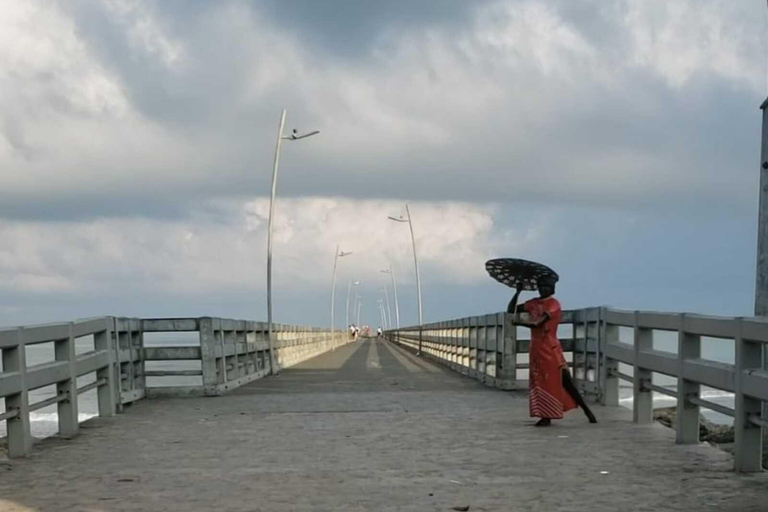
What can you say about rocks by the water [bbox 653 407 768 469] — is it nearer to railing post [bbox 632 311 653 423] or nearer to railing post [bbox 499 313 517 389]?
railing post [bbox 632 311 653 423]

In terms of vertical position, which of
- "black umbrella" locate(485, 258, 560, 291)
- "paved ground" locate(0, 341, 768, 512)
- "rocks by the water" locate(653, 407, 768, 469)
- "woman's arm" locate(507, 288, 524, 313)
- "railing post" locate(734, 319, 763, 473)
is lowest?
"rocks by the water" locate(653, 407, 768, 469)

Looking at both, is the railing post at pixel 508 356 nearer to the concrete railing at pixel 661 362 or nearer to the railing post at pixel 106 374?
the concrete railing at pixel 661 362

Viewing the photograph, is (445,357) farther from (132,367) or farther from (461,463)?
(461,463)

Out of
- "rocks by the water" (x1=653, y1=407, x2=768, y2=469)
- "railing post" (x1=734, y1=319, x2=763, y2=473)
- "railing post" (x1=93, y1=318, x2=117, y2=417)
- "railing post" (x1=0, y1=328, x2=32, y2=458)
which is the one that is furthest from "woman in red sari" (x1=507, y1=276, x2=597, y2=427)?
"railing post" (x1=0, y1=328, x2=32, y2=458)

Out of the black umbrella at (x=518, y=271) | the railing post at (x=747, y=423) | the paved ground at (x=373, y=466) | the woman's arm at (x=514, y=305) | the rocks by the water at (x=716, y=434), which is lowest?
the rocks by the water at (x=716, y=434)

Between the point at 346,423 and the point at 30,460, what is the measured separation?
3.84 m

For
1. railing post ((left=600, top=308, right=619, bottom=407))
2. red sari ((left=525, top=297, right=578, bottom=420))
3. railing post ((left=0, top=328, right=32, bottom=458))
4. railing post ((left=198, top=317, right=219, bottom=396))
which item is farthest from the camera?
railing post ((left=198, top=317, right=219, bottom=396))

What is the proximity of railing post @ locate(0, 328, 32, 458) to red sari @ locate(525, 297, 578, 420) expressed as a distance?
5.01m

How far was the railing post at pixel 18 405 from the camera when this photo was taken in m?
9.07

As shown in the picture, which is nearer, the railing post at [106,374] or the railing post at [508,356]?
the railing post at [106,374]

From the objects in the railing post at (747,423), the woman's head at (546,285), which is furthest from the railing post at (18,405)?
the railing post at (747,423)

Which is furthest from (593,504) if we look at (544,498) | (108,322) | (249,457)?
(108,322)

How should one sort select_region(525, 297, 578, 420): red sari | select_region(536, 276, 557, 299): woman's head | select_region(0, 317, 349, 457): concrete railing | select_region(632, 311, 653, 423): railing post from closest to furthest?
select_region(0, 317, 349, 457): concrete railing
select_region(632, 311, 653, 423): railing post
select_region(525, 297, 578, 420): red sari
select_region(536, 276, 557, 299): woman's head

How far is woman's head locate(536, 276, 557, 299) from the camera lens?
11.6m
